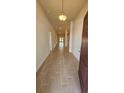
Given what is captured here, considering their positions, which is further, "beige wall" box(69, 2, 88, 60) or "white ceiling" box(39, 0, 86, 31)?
"beige wall" box(69, 2, 88, 60)

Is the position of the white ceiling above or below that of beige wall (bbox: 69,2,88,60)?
above

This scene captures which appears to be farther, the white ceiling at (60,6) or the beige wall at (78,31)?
the beige wall at (78,31)

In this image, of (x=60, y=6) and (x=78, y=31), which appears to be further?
(x=78, y=31)

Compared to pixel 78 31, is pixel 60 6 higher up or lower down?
higher up

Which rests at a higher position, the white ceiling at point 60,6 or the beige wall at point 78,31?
the white ceiling at point 60,6
